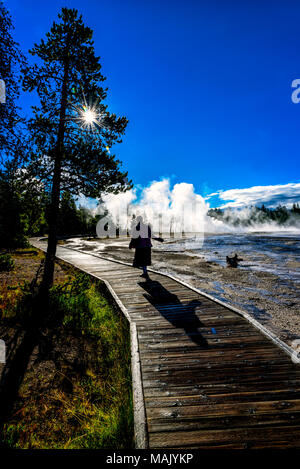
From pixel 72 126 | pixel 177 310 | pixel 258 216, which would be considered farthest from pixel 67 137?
pixel 258 216

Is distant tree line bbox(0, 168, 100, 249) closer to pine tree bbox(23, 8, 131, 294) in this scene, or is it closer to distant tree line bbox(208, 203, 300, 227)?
pine tree bbox(23, 8, 131, 294)

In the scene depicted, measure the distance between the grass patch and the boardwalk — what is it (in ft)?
1.38

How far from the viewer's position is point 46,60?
9.04 m

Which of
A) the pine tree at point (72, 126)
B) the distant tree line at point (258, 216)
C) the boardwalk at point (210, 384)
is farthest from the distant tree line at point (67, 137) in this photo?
the distant tree line at point (258, 216)

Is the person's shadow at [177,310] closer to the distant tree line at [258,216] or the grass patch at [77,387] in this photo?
the grass patch at [77,387]

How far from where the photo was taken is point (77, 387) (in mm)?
4242

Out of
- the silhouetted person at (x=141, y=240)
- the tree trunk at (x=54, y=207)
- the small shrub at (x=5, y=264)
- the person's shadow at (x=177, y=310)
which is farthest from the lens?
the small shrub at (x=5, y=264)

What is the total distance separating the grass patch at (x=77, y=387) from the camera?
2954 mm

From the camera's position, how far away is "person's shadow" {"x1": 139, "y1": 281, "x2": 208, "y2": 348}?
472cm

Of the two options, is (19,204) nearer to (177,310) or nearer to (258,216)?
(177,310)

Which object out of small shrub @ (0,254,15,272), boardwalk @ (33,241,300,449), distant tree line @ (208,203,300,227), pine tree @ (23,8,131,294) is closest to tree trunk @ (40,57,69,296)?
pine tree @ (23,8,131,294)

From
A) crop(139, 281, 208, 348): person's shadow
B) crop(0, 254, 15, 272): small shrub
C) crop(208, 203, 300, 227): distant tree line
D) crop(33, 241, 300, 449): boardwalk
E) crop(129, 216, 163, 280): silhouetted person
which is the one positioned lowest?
crop(33, 241, 300, 449): boardwalk

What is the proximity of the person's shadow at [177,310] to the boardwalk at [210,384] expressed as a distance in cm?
3
